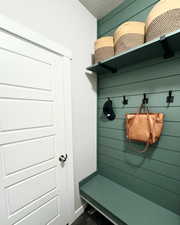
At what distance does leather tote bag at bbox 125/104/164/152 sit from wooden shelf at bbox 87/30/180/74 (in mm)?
525

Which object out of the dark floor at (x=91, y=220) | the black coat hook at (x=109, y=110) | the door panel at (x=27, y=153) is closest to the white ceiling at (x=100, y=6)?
the black coat hook at (x=109, y=110)

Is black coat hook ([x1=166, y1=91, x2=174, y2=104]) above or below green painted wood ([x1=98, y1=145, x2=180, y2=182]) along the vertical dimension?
above

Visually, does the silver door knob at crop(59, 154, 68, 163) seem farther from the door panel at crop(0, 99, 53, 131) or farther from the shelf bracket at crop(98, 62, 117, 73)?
the shelf bracket at crop(98, 62, 117, 73)

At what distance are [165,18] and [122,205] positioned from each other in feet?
5.91

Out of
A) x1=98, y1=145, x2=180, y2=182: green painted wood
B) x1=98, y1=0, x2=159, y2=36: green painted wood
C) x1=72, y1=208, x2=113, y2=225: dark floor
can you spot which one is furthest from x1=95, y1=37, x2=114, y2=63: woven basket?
x1=72, y1=208, x2=113, y2=225: dark floor

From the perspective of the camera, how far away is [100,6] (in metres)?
1.51

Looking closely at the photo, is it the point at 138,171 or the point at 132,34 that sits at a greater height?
the point at 132,34

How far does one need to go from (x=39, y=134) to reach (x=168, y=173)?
1.36 m

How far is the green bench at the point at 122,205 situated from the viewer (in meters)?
1.12

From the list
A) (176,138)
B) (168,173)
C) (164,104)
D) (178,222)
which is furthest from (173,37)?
(178,222)

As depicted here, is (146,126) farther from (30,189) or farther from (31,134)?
(30,189)

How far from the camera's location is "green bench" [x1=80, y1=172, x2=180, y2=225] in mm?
1124

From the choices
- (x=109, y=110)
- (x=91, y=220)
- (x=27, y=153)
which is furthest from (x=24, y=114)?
(x=91, y=220)

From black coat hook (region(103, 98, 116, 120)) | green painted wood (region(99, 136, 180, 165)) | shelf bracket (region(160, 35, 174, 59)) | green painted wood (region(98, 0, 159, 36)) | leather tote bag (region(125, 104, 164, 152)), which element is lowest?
green painted wood (region(99, 136, 180, 165))
